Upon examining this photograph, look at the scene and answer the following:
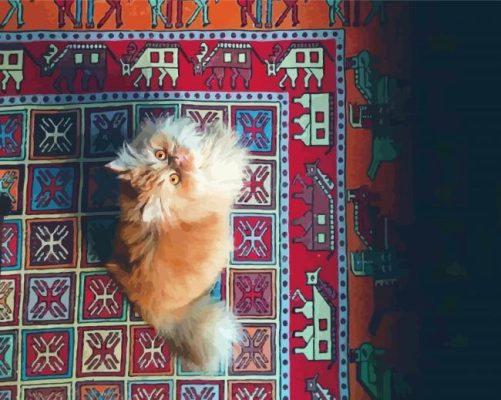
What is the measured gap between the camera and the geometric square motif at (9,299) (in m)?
1.60

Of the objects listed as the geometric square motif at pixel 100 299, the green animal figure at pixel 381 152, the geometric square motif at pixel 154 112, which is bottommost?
the geometric square motif at pixel 100 299

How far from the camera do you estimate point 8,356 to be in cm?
159

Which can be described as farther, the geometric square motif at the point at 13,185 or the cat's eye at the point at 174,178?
the geometric square motif at the point at 13,185

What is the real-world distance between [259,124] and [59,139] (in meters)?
0.46

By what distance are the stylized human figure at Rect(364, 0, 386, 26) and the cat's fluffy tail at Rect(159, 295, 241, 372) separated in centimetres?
73

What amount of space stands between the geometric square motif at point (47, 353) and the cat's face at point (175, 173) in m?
0.42

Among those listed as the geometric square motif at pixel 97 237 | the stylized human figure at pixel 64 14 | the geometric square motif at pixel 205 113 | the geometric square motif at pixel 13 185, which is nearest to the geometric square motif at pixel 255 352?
the geometric square motif at pixel 97 237

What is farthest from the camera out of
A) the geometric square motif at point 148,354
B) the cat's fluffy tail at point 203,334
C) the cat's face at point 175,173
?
the geometric square motif at point 148,354

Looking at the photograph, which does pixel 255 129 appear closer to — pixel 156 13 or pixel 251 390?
pixel 156 13

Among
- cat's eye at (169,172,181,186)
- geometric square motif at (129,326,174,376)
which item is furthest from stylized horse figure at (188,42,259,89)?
geometric square motif at (129,326,174,376)

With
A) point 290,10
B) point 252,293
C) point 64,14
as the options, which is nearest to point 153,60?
point 64,14

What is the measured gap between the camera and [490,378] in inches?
60.4

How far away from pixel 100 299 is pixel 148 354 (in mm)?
162

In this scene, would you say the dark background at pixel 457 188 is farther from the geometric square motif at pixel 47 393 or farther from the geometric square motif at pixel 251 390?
the geometric square motif at pixel 47 393
